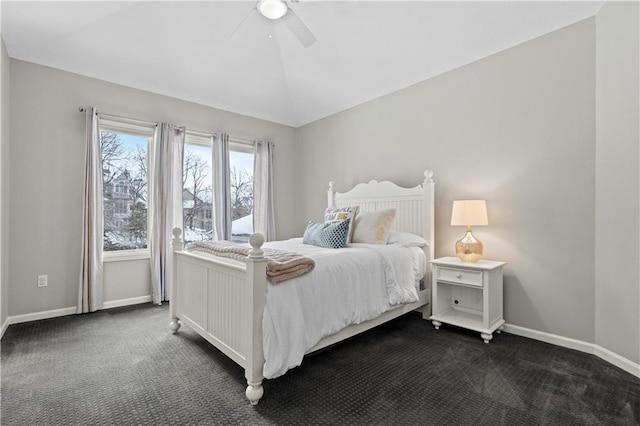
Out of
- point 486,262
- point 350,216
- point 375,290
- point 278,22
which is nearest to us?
point 375,290

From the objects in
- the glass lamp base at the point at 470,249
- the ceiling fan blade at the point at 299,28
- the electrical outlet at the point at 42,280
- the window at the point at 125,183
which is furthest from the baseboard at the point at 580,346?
the electrical outlet at the point at 42,280

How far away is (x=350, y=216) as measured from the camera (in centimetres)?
331

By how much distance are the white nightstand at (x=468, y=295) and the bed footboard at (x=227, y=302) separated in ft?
6.22

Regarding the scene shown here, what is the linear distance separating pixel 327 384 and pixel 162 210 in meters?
2.95

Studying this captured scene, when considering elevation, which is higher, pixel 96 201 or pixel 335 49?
pixel 335 49

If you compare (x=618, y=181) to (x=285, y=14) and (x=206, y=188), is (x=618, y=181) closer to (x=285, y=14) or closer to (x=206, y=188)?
(x=285, y=14)

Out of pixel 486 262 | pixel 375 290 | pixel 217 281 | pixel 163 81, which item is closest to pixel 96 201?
pixel 163 81

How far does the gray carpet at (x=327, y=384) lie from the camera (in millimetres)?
1723

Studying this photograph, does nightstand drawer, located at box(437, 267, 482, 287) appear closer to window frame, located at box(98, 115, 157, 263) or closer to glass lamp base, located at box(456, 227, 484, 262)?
glass lamp base, located at box(456, 227, 484, 262)

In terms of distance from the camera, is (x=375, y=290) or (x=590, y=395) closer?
(x=590, y=395)

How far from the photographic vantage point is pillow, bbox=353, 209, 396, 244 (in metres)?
3.19

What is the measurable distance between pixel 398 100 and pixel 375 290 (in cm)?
246

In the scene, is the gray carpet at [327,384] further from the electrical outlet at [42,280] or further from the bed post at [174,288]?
the electrical outlet at [42,280]

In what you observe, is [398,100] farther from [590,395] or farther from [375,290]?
[590,395]
